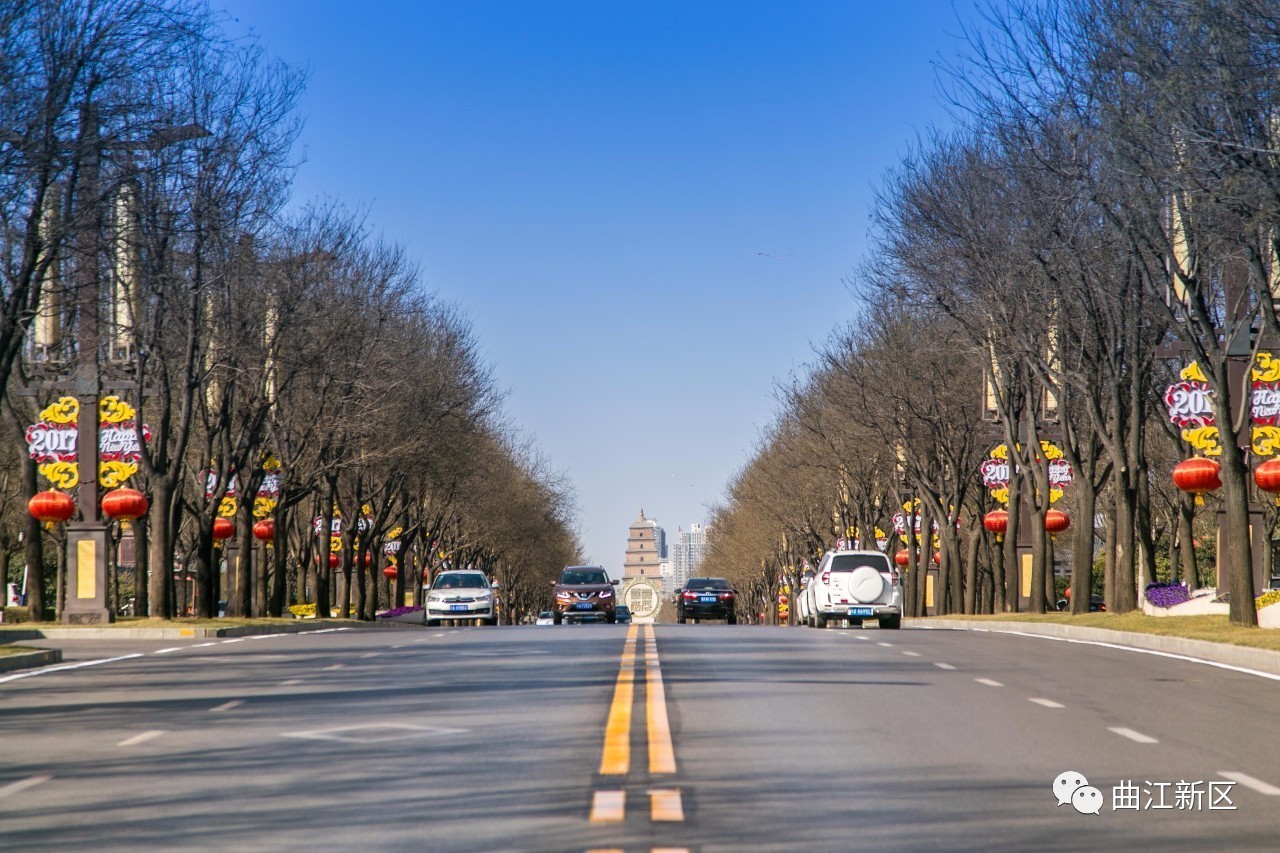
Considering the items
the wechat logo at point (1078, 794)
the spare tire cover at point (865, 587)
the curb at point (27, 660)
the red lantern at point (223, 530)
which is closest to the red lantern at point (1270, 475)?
the spare tire cover at point (865, 587)

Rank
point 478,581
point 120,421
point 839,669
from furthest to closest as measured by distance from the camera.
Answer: point 478,581 < point 120,421 < point 839,669

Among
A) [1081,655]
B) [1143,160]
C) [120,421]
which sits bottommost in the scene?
[1081,655]

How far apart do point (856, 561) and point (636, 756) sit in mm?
27276

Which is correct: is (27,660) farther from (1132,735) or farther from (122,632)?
(1132,735)

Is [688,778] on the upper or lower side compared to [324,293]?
lower

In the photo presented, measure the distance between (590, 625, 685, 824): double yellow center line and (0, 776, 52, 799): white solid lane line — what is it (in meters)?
3.38

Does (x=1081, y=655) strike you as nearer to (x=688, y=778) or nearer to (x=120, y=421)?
(x=688, y=778)

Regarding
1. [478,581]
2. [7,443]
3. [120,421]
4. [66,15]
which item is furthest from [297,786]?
[7,443]

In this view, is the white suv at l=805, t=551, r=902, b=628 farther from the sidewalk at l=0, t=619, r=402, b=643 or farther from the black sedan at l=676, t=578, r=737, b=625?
the black sedan at l=676, t=578, r=737, b=625

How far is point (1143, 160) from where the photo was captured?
26328mm

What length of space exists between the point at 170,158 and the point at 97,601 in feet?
32.6

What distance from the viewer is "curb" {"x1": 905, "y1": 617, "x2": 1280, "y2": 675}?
21.8 metres

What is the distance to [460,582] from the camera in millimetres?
48000

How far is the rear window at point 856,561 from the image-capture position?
37625 mm
